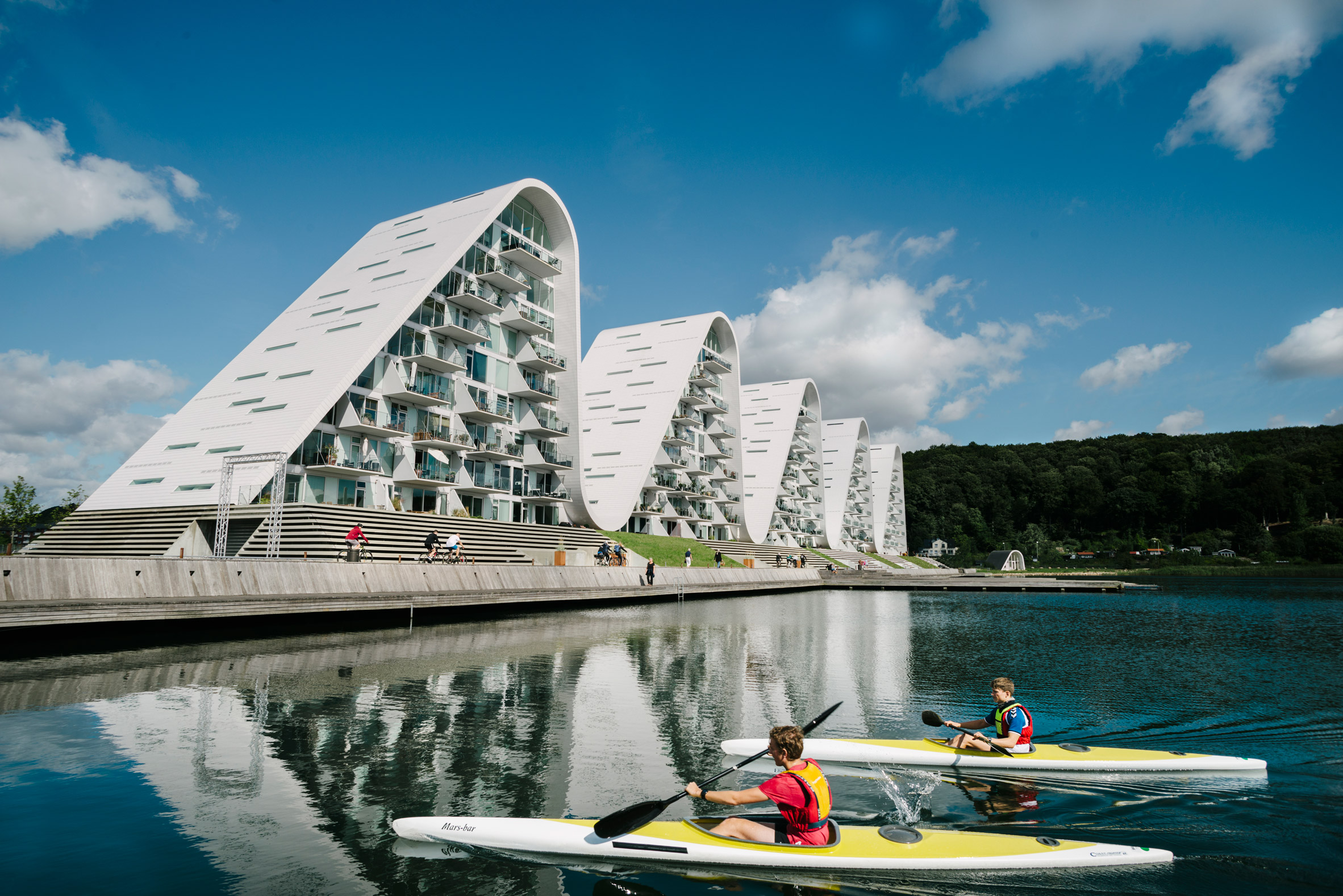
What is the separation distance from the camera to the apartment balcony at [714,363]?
3098 inches

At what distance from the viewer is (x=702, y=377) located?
78.9m

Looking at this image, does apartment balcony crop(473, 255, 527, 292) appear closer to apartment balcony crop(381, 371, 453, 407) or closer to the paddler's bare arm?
apartment balcony crop(381, 371, 453, 407)

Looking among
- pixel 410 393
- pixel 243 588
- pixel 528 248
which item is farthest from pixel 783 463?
pixel 243 588

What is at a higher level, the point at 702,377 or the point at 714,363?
the point at 714,363

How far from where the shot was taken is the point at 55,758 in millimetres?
9344

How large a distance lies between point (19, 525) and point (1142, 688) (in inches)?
2497

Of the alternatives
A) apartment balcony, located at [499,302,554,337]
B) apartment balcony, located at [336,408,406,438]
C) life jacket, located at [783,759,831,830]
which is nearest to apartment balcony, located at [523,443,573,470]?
apartment balcony, located at [499,302,554,337]

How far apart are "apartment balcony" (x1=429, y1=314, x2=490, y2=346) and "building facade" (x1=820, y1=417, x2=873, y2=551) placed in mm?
72336

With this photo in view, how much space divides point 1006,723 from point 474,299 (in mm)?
43063

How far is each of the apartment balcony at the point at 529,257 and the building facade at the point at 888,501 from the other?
88.4 m

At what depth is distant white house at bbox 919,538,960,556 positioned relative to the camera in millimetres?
146125

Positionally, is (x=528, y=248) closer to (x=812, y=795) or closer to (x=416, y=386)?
(x=416, y=386)

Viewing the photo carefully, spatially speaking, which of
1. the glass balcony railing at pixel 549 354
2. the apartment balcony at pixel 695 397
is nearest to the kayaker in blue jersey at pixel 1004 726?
the glass balcony railing at pixel 549 354

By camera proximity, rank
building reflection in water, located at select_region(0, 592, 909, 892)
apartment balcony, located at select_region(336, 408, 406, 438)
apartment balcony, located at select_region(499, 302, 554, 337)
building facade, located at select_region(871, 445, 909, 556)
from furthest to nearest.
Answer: building facade, located at select_region(871, 445, 909, 556)
apartment balcony, located at select_region(499, 302, 554, 337)
apartment balcony, located at select_region(336, 408, 406, 438)
building reflection in water, located at select_region(0, 592, 909, 892)
